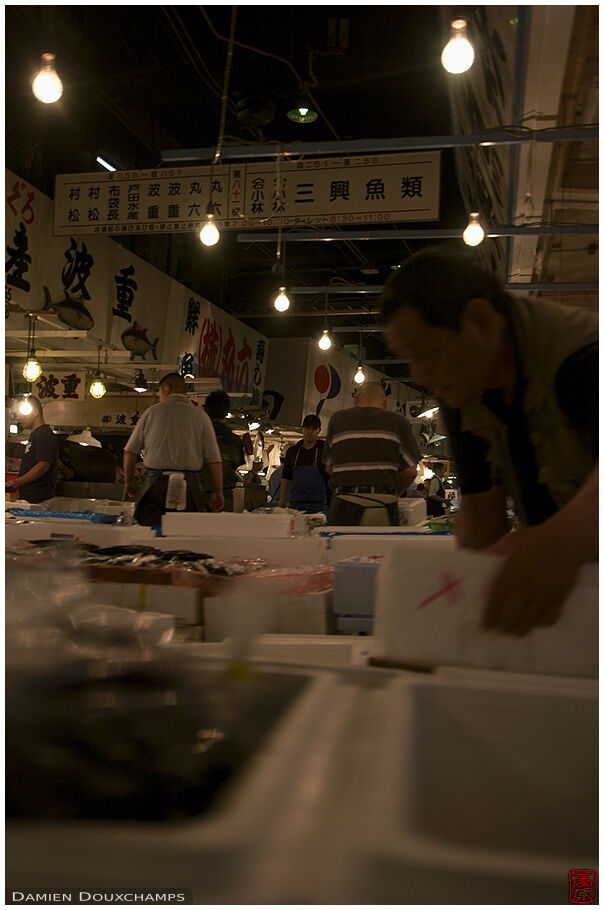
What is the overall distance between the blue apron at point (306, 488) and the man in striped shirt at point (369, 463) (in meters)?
1.88

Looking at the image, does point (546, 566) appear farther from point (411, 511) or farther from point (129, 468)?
point (129, 468)

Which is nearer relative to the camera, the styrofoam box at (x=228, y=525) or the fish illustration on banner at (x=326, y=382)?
the styrofoam box at (x=228, y=525)

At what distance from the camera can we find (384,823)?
1.87 feet

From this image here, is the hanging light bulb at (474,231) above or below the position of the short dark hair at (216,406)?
above

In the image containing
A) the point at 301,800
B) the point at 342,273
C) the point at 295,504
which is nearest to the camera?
the point at 301,800

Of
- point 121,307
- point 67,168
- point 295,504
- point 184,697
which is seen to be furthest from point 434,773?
point 67,168

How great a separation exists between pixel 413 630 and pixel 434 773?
0.36 metres

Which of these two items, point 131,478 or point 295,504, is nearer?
point 131,478

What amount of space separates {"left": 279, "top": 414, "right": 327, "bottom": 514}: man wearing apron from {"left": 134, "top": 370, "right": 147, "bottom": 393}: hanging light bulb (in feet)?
14.0

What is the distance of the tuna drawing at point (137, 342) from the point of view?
902cm

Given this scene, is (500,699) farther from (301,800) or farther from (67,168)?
(67,168)

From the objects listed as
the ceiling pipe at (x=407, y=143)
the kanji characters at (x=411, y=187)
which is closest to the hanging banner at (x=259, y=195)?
the kanji characters at (x=411, y=187)

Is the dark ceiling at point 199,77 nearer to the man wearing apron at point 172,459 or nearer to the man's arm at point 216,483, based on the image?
the man wearing apron at point 172,459

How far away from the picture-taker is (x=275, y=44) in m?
7.18
